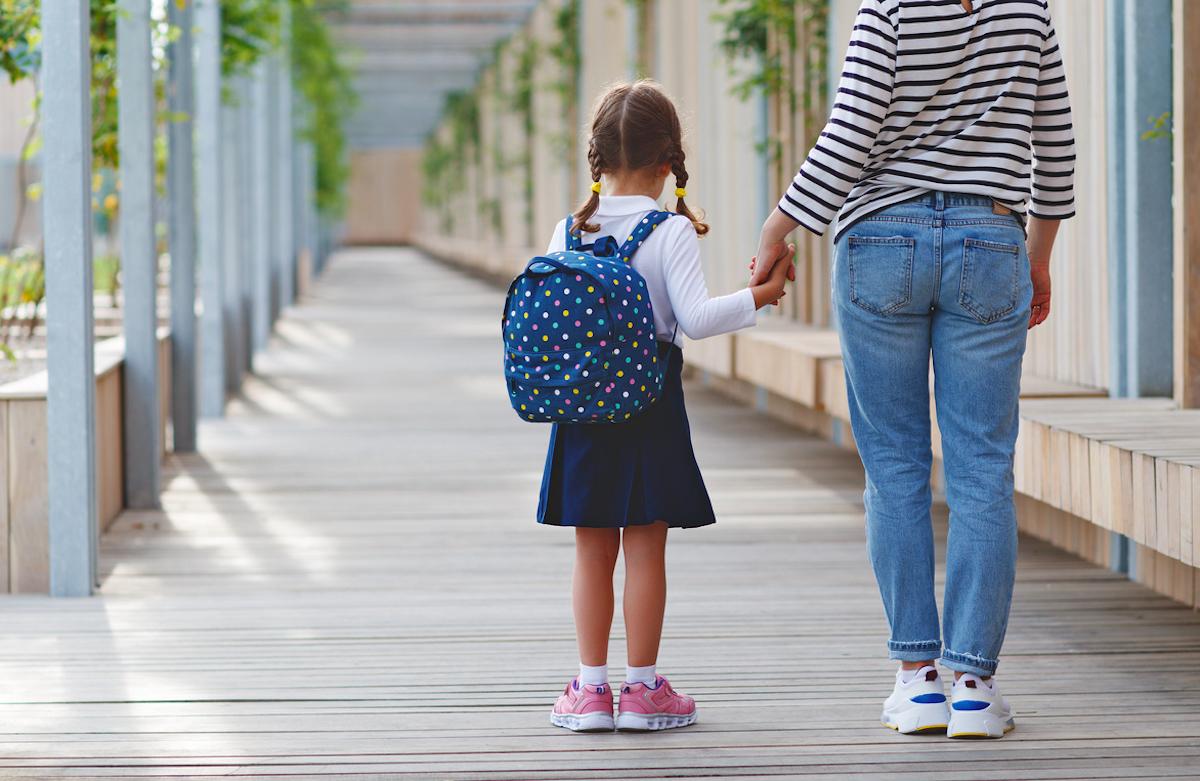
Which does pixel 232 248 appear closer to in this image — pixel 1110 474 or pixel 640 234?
pixel 1110 474

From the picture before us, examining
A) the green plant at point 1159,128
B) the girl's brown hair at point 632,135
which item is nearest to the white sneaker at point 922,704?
the girl's brown hair at point 632,135

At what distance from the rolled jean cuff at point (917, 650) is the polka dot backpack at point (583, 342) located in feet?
1.87

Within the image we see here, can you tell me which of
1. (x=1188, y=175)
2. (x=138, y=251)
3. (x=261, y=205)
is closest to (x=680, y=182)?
(x=1188, y=175)

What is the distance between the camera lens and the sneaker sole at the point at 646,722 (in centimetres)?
286

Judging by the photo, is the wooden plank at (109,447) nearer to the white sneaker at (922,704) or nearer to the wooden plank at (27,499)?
the wooden plank at (27,499)

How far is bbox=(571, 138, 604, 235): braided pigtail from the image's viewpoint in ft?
9.06

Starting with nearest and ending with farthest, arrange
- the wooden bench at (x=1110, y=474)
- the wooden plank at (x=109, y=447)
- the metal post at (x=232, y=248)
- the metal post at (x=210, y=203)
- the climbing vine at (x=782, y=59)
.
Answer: the wooden bench at (x=1110, y=474)
the wooden plank at (x=109, y=447)
the climbing vine at (x=782, y=59)
the metal post at (x=210, y=203)
the metal post at (x=232, y=248)

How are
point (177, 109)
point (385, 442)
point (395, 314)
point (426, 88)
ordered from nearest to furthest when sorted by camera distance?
point (177, 109)
point (385, 442)
point (395, 314)
point (426, 88)

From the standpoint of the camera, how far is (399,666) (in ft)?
11.1

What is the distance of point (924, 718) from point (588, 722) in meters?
0.55

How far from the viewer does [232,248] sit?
360 inches

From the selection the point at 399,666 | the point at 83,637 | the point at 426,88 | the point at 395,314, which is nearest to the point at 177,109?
the point at 83,637

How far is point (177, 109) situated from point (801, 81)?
9.11ft

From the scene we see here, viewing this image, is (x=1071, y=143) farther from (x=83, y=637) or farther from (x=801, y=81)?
(x=801, y=81)
